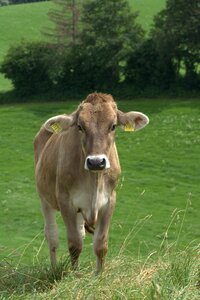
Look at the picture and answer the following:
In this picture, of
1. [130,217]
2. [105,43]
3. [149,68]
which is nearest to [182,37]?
[149,68]

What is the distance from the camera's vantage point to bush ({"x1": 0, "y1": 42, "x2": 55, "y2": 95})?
1925 inches

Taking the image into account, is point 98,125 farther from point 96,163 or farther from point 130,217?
point 130,217

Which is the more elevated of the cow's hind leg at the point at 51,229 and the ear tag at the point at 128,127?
the ear tag at the point at 128,127

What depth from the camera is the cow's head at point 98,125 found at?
6652 millimetres

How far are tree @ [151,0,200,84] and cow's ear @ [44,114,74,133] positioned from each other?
1461 inches

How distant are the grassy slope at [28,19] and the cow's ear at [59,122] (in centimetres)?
6262

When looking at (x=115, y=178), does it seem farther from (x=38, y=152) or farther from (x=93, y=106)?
(x=38, y=152)

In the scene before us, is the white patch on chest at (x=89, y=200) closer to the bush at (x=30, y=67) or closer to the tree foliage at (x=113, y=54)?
the tree foliage at (x=113, y=54)

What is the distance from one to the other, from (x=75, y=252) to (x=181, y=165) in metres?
23.0

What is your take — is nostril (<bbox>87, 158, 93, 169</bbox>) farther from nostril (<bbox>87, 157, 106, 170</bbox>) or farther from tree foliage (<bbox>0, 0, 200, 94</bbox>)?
tree foliage (<bbox>0, 0, 200, 94</bbox>)

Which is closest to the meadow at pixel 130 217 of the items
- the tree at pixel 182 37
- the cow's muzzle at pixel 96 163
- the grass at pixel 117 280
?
the grass at pixel 117 280

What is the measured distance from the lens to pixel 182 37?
146ft

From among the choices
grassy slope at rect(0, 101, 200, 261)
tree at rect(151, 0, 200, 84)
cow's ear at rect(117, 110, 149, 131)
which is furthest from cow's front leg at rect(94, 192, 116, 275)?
tree at rect(151, 0, 200, 84)

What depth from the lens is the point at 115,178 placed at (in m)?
7.43
